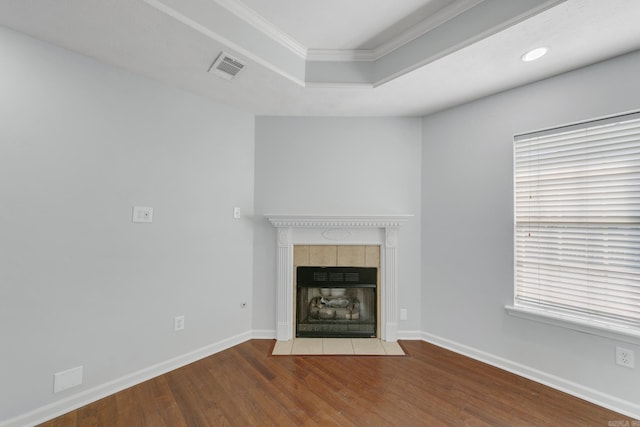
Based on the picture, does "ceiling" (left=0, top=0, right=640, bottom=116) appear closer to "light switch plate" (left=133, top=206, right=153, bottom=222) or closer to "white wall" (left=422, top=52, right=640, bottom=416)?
"white wall" (left=422, top=52, right=640, bottom=416)

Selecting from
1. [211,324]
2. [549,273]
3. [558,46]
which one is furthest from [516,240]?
[211,324]

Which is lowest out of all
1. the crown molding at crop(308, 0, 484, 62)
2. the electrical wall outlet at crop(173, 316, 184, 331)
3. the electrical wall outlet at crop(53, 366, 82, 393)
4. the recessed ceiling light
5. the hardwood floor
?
the hardwood floor

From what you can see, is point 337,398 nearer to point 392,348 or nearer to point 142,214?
point 392,348

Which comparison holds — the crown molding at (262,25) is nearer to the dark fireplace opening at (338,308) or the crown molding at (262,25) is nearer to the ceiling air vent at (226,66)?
the ceiling air vent at (226,66)

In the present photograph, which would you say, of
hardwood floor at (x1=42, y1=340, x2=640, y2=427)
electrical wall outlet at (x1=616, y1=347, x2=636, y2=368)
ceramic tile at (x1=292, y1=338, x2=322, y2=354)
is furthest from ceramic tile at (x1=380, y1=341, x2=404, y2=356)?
electrical wall outlet at (x1=616, y1=347, x2=636, y2=368)

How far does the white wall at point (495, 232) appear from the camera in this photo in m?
1.89

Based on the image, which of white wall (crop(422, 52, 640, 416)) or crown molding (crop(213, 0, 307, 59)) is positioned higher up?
crown molding (crop(213, 0, 307, 59))

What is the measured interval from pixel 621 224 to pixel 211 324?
3.43 metres

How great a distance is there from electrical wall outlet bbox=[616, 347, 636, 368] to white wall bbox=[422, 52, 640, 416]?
0.03 m

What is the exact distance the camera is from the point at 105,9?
4.87 feet

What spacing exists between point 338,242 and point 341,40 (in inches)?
74.5

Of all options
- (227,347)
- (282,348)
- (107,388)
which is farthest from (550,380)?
(107,388)

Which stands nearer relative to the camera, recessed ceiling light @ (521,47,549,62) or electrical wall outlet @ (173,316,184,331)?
recessed ceiling light @ (521,47,549,62)

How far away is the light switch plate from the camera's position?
2.13m
